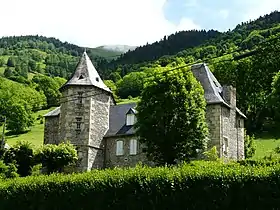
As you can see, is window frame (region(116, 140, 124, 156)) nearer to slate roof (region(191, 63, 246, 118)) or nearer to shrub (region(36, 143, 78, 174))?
shrub (region(36, 143, 78, 174))

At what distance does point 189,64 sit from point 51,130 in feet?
Answer: 120

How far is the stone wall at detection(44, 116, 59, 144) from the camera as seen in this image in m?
56.7

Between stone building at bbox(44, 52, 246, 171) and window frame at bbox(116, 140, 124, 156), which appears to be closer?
stone building at bbox(44, 52, 246, 171)

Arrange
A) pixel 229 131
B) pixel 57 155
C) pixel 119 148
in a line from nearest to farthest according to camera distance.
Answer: pixel 57 155 < pixel 229 131 < pixel 119 148

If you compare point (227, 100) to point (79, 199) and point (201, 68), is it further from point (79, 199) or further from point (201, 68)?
point (79, 199)

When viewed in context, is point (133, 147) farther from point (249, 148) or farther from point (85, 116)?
point (249, 148)

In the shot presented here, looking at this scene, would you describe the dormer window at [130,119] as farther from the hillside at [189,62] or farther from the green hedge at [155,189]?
the green hedge at [155,189]

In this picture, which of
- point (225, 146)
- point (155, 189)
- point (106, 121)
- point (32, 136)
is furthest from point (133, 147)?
point (32, 136)

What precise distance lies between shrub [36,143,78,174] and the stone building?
2.85 m

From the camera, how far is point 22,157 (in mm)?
47406

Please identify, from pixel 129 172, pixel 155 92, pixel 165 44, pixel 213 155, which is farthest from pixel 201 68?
pixel 165 44

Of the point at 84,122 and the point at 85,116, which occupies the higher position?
the point at 85,116

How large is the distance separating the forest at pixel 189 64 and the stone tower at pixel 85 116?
5.70 metres

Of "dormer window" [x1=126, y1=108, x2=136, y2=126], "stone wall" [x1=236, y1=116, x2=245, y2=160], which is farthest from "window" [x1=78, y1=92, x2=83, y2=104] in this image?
"stone wall" [x1=236, y1=116, x2=245, y2=160]
